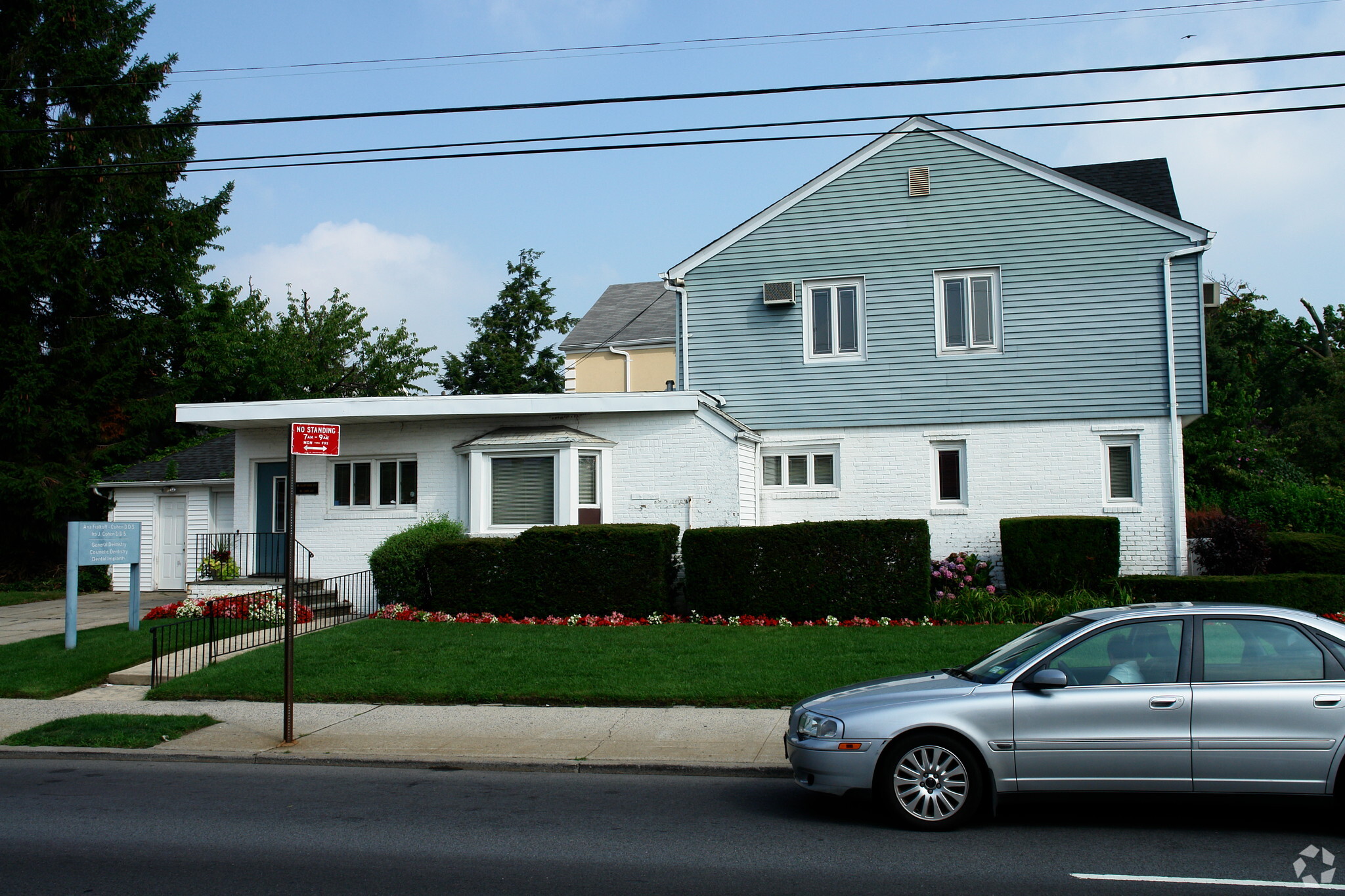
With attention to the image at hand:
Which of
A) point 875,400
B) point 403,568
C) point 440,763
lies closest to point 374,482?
point 403,568

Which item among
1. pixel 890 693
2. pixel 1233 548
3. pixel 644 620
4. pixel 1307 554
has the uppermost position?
pixel 1233 548

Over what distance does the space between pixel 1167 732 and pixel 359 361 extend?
34.7 meters

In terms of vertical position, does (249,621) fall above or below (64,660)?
above

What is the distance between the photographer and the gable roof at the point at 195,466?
2205 centimetres

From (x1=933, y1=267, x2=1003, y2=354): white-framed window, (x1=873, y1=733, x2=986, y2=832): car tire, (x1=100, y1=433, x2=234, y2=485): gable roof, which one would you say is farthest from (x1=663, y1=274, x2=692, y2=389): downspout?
(x1=873, y1=733, x2=986, y2=832): car tire

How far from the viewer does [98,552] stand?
14953mm

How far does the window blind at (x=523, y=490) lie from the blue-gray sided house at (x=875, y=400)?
4 centimetres

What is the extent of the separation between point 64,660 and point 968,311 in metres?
15.1

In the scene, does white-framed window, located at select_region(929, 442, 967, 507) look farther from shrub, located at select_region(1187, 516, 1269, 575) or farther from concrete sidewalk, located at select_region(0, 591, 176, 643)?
concrete sidewalk, located at select_region(0, 591, 176, 643)

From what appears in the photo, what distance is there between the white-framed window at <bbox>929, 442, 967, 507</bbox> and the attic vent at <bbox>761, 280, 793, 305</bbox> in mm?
3703

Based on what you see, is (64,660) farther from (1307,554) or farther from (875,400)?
(1307,554)

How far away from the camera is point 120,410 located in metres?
27.8

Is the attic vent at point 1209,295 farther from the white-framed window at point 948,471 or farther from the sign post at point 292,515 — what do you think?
the sign post at point 292,515

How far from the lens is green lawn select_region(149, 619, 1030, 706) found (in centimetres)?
1091
